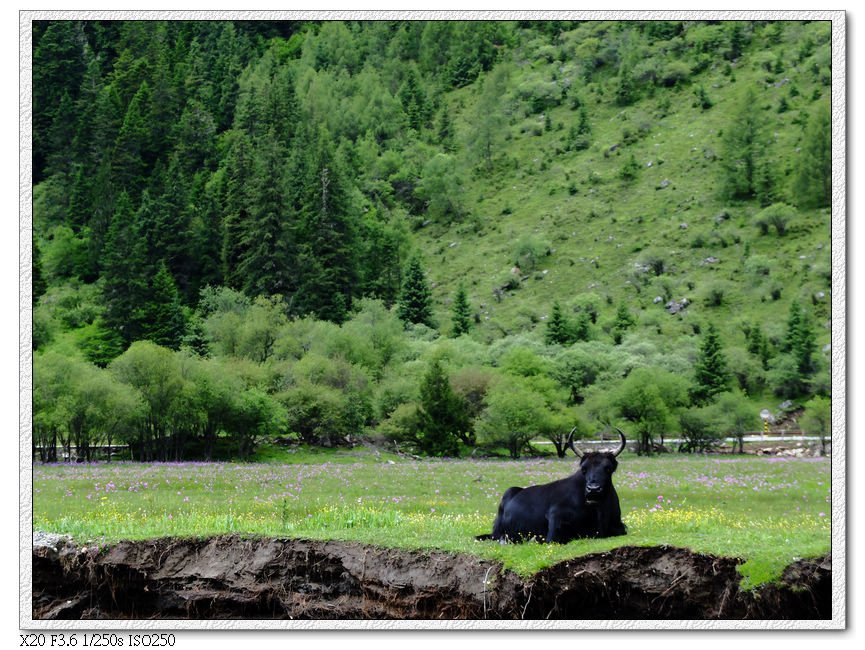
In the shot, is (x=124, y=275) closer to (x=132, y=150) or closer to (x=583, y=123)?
(x=132, y=150)

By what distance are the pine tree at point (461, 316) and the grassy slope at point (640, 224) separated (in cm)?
209

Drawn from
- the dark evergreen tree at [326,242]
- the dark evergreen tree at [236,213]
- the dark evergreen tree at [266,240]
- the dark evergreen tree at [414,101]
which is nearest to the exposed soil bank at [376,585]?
the dark evergreen tree at [326,242]

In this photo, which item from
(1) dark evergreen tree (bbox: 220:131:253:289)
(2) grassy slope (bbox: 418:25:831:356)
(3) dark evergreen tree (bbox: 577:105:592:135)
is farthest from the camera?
(3) dark evergreen tree (bbox: 577:105:592:135)

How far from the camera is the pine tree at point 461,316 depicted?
300ft

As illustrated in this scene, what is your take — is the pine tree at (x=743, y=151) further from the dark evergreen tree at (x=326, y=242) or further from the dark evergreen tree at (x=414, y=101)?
the dark evergreen tree at (x=414, y=101)

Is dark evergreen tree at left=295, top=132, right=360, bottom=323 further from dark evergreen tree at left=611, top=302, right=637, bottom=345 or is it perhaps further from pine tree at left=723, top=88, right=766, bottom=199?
pine tree at left=723, top=88, right=766, bottom=199

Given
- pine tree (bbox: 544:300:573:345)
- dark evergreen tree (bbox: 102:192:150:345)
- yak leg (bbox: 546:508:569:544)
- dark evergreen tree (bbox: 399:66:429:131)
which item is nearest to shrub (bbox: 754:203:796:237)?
pine tree (bbox: 544:300:573:345)

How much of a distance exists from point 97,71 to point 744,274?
75163mm

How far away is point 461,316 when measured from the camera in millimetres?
92812

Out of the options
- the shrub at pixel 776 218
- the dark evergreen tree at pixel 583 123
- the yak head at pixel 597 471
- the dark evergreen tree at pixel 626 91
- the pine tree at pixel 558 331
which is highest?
the dark evergreen tree at pixel 626 91

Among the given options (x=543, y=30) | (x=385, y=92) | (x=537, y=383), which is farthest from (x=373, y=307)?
(x=543, y=30)

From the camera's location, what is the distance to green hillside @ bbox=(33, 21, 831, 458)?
174 ft

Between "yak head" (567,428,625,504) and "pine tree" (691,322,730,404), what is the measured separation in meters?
51.2

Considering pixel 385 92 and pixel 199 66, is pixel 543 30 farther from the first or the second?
pixel 199 66
